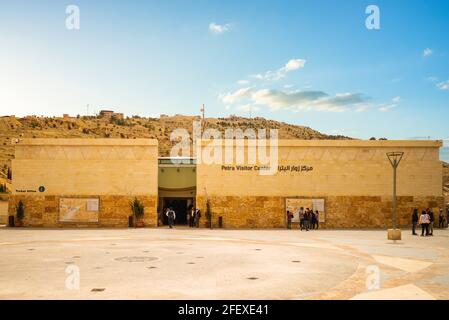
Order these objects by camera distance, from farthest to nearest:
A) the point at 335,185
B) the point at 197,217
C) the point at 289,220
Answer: the point at 335,185 < the point at 197,217 < the point at 289,220

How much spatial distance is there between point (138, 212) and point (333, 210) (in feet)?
44.2

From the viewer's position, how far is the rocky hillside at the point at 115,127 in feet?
223

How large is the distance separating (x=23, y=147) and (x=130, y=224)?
30.9 ft

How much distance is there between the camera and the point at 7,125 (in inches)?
2793

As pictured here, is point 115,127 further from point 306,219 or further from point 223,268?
point 223,268

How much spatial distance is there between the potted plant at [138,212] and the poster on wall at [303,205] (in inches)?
395

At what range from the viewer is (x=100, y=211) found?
107 feet

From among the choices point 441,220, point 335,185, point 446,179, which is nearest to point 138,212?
point 335,185

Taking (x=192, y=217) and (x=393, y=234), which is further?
(x=192, y=217)

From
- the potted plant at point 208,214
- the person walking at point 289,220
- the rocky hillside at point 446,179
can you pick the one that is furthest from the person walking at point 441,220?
the rocky hillside at point 446,179

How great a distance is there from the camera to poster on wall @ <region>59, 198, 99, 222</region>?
32.6 m
